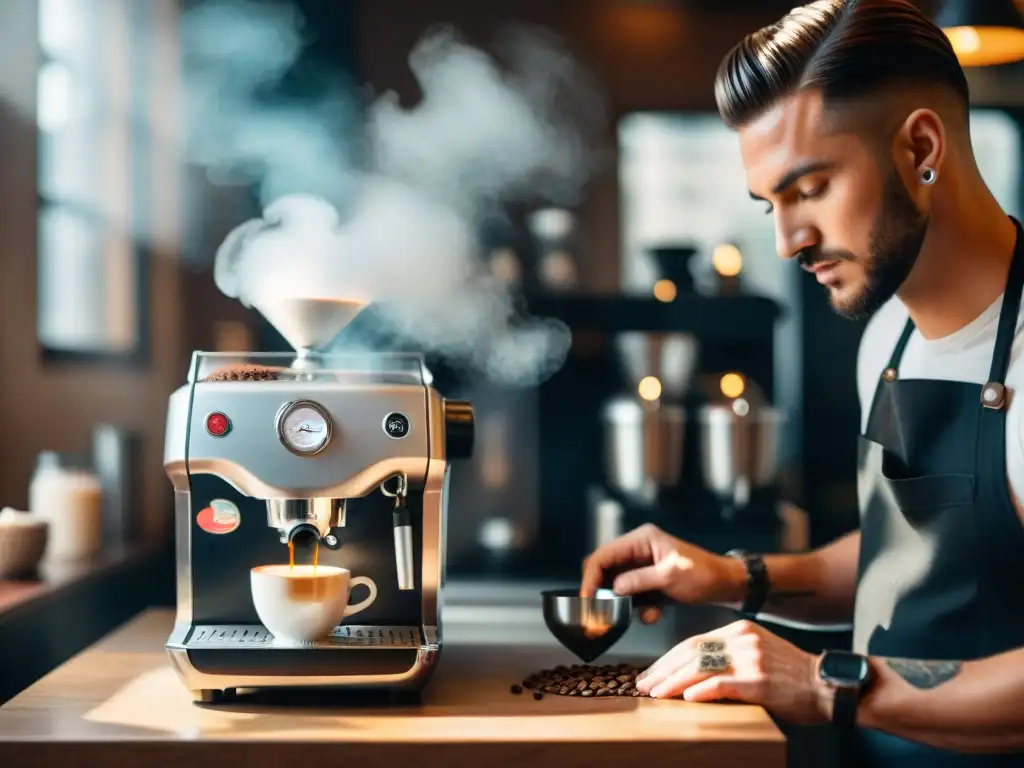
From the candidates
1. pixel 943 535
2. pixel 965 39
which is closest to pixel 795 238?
pixel 943 535

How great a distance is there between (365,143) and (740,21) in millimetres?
1345

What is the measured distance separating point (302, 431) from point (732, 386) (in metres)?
1.97

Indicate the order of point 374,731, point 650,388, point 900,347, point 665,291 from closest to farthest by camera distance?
1. point 374,731
2. point 900,347
3. point 650,388
4. point 665,291

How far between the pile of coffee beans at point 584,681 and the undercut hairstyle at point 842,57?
76cm

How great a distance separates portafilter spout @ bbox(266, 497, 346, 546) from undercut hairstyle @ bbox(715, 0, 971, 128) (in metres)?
0.78

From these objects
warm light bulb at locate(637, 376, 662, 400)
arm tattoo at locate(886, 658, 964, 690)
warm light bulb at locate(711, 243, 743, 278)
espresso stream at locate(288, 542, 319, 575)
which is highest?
warm light bulb at locate(711, 243, 743, 278)

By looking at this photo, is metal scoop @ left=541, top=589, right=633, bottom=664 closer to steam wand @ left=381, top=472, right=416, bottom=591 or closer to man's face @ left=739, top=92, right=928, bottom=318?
steam wand @ left=381, top=472, right=416, bottom=591

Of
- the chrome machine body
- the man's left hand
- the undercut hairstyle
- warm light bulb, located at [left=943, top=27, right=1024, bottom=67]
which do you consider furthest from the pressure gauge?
warm light bulb, located at [left=943, top=27, right=1024, bottom=67]

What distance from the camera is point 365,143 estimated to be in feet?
12.3

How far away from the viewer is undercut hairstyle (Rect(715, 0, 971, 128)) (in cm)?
150

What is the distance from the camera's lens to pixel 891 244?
4.91 ft

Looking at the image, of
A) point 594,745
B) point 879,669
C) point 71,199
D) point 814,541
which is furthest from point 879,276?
point 814,541

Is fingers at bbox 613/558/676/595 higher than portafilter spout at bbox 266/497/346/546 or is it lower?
lower

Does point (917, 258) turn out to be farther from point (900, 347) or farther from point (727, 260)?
point (727, 260)
